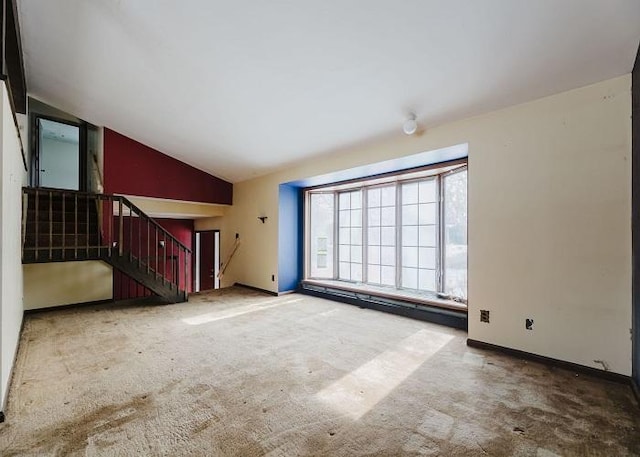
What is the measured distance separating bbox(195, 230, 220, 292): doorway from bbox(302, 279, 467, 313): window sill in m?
3.11

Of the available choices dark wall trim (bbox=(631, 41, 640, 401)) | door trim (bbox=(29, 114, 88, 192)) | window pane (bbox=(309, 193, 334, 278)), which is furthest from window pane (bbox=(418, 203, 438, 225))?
door trim (bbox=(29, 114, 88, 192))

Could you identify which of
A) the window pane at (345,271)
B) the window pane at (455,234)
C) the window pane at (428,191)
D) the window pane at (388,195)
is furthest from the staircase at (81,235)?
the window pane at (455,234)

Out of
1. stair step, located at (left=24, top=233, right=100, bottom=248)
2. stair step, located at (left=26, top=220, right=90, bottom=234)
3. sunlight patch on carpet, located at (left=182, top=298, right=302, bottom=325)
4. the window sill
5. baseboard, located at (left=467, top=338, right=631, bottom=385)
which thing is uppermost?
stair step, located at (left=26, top=220, right=90, bottom=234)

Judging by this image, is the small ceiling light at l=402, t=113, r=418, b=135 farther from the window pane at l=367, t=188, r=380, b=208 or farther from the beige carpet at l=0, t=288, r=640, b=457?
the beige carpet at l=0, t=288, r=640, b=457

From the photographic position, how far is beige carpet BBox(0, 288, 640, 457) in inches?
68.3

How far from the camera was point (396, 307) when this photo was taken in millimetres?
4543

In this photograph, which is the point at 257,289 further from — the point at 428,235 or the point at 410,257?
the point at 428,235

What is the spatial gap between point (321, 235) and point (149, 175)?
3.62 metres

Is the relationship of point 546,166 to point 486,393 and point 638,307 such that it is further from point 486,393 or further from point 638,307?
point 486,393

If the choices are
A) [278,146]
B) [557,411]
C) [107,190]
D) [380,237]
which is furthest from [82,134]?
[557,411]

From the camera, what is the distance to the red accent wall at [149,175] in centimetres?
548

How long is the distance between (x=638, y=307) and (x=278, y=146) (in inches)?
177

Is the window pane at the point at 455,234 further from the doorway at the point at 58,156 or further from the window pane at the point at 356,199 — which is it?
the doorway at the point at 58,156

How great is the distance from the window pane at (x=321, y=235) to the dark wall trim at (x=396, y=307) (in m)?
0.42
